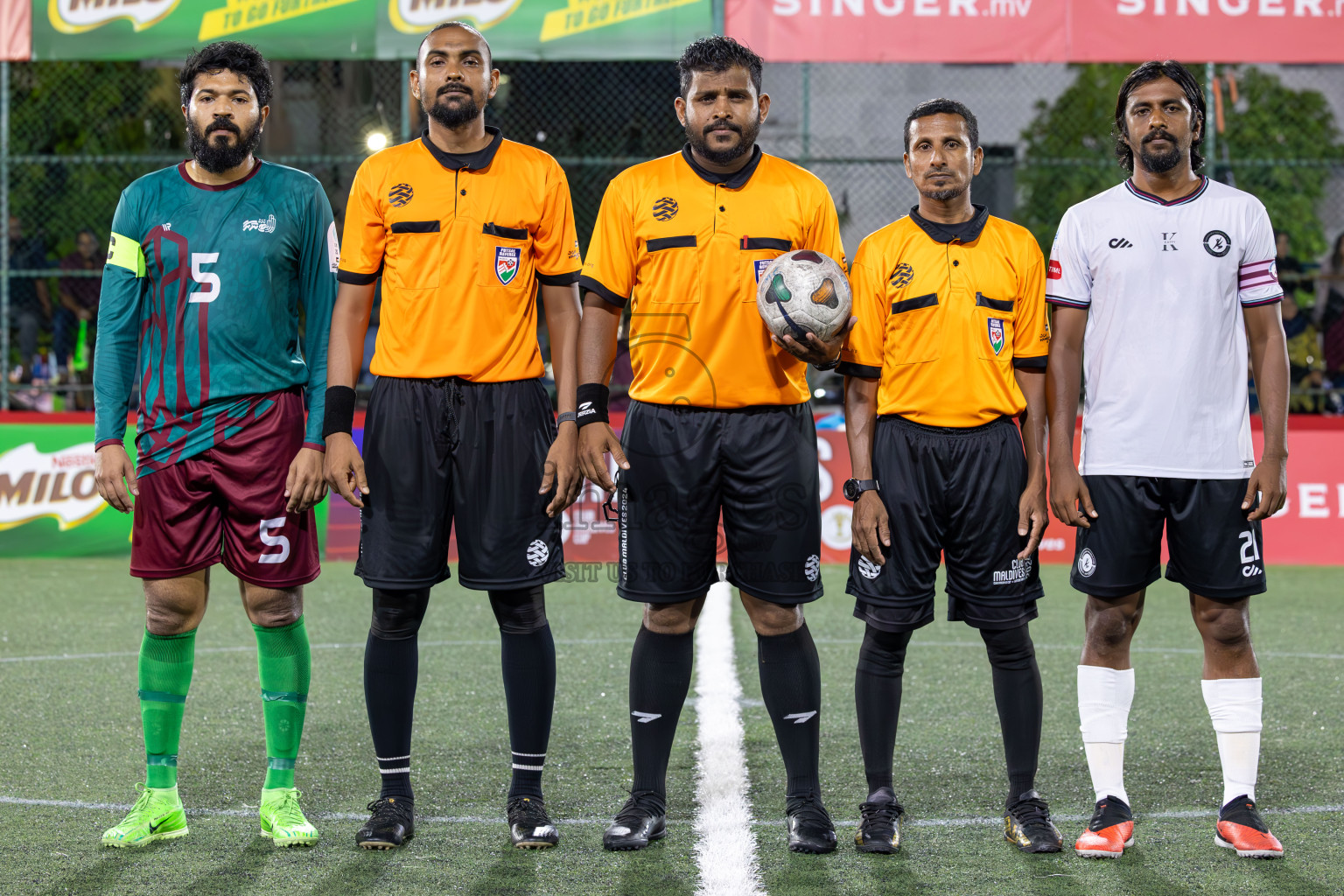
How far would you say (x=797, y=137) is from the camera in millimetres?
13312

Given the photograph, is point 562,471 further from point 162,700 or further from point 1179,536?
point 1179,536

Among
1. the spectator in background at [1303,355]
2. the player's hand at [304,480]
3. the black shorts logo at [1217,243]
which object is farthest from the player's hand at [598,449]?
the spectator in background at [1303,355]

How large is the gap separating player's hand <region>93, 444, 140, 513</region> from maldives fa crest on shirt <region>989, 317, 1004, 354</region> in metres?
2.52

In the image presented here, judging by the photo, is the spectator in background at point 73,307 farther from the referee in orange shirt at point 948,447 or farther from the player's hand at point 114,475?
the referee in orange shirt at point 948,447

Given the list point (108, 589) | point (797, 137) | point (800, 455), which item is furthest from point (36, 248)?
point (800, 455)

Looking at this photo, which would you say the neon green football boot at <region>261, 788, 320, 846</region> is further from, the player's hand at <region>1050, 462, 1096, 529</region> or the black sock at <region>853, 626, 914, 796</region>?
the player's hand at <region>1050, 462, 1096, 529</region>

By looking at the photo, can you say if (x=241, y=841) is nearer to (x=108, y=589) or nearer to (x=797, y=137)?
(x=108, y=589)

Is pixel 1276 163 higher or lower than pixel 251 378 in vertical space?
higher

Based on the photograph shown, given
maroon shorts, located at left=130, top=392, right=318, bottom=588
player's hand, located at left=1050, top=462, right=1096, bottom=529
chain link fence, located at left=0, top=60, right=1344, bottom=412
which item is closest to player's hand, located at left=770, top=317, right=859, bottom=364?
player's hand, located at left=1050, top=462, right=1096, bottom=529

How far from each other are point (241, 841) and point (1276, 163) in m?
10.3

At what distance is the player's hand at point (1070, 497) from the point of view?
4.09m

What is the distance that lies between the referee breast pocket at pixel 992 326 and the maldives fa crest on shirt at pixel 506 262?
4.41 ft

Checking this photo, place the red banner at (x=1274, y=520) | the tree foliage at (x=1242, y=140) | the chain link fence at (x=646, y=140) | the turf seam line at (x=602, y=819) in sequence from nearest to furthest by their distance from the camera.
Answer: the turf seam line at (x=602, y=819), the red banner at (x=1274, y=520), the chain link fence at (x=646, y=140), the tree foliage at (x=1242, y=140)

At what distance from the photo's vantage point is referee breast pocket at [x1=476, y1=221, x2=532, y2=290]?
4055 mm
